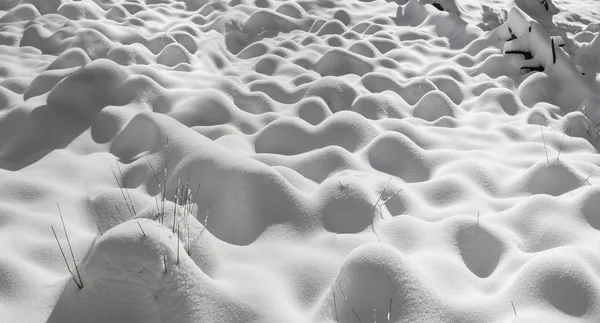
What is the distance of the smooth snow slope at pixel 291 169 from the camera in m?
1.34

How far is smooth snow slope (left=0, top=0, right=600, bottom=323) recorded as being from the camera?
134 centimetres

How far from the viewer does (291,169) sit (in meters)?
2.15

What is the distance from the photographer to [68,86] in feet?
8.30

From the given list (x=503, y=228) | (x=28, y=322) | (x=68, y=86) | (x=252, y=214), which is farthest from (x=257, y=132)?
(x=28, y=322)

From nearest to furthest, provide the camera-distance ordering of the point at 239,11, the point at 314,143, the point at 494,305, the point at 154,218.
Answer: the point at 494,305 < the point at 154,218 < the point at 314,143 < the point at 239,11

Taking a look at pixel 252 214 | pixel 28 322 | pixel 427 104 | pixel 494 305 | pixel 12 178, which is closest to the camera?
pixel 28 322

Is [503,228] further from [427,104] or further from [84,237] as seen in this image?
[84,237]

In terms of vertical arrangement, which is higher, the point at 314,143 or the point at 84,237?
the point at 84,237

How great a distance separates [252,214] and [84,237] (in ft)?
1.89

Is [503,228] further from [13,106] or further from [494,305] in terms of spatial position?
[13,106]

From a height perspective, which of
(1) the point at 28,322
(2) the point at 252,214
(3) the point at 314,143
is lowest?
(3) the point at 314,143

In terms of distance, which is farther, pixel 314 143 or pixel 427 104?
pixel 427 104

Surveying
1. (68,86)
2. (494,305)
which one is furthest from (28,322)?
(68,86)

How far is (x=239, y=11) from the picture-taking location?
4270 millimetres
